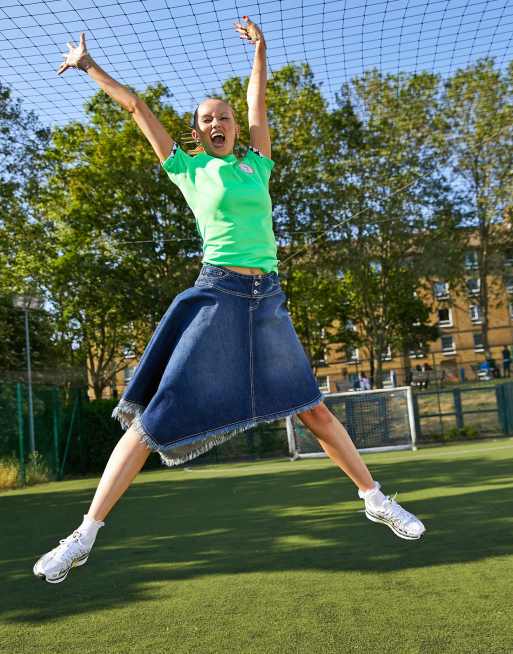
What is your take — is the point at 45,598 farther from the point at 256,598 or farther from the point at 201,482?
the point at 201,482

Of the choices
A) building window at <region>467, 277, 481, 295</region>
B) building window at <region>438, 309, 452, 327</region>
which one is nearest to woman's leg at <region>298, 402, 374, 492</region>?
building window at <region>467, 277, 481, 295</region>

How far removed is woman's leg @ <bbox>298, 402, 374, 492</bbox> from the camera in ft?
10.6

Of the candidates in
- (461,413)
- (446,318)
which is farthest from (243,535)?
(446,318)

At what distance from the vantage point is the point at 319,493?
9.21 meters

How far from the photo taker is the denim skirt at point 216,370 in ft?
9.59

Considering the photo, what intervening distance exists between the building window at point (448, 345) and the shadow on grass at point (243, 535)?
59131mm

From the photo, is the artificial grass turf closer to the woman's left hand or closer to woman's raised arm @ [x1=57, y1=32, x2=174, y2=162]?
woman's raised arm @ [x1=57, y1=32, x2=174, y2=162]

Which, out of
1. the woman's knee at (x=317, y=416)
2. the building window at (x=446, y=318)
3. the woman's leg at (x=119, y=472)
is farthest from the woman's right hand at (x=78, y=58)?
the building window at (x=446, y=318)

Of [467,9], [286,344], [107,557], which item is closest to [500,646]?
[286,344]

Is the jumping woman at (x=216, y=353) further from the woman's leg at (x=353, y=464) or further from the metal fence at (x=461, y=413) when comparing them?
the metal fence at (x=461, y=413)

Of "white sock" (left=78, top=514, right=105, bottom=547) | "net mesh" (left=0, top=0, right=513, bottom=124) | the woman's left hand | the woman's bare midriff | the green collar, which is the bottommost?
"white sock" (left=78, top=514, right=105, bottom=547)

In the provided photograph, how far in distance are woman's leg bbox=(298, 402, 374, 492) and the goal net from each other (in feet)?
46.8

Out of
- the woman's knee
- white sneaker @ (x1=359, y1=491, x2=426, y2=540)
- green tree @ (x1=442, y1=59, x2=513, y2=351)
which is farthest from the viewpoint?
green tree @ (x1=442, y1=59, x2=513, y2=351)

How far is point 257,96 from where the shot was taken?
11.9ft
